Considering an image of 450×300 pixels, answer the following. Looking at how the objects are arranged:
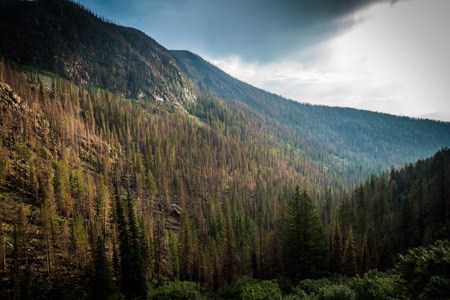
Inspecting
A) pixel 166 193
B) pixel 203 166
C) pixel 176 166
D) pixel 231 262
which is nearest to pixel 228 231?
pixel 231 262

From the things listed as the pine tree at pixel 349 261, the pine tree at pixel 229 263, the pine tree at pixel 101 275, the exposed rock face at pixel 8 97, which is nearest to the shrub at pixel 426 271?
the pine tree at pixel 349 261

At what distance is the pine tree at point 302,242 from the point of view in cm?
4947

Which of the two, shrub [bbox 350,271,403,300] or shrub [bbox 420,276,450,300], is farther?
shrub [bbox 350,271,403,300]

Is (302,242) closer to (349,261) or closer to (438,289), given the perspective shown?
(349,261)

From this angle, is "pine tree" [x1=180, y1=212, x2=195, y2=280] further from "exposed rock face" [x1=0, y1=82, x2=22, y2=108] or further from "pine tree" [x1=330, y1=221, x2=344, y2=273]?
"exposed rock face" [x1=0, y1=82, x2=22, y2=108]

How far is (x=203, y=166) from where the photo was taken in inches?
7830

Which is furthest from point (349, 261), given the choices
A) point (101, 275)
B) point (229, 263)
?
point (101, 275)

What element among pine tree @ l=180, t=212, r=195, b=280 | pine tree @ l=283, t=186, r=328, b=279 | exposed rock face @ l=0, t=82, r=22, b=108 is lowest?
pine tree @ l=180, t=212, r=195, b=280

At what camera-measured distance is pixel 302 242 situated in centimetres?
5047

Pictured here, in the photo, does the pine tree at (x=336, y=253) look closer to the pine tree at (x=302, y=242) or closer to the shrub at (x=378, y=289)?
the pine tree at (x=302, y=242)

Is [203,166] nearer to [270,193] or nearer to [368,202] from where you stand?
[270,193]

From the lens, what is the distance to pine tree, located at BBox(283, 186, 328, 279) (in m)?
49.5

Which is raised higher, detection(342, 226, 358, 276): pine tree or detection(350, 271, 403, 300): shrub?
detection(350, 271, 403, 300): shrub

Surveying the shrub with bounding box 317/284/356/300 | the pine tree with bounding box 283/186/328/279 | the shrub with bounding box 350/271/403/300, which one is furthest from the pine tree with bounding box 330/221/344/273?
the shrub with bounding box 317/284/356/300
